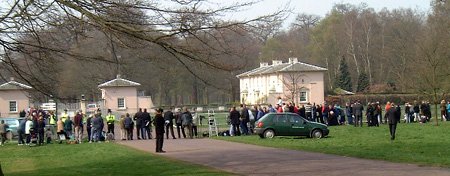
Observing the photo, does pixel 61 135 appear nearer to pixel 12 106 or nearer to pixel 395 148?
pixel 395 148

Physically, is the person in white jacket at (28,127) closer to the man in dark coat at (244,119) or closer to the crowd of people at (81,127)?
the crowd of people at (81,127)

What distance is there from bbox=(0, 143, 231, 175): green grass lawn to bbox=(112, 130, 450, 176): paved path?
3.23 ft

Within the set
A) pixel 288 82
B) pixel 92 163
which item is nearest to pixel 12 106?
pixel 288 82

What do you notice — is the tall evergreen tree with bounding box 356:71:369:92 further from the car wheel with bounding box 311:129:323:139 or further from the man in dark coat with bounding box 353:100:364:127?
the car wheel with bounding box 311:129:323:139

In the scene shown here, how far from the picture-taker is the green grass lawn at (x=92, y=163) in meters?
18.7

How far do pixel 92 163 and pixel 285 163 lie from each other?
20.7 feet

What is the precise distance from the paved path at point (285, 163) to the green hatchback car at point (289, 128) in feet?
20.9

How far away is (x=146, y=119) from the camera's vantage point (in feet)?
122

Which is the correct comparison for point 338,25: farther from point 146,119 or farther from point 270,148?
point 270,148

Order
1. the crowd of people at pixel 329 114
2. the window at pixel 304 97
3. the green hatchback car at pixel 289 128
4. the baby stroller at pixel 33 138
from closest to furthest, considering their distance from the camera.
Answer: the green hatchback car at pixel 289 128, the baby stroller at pixel 33 138, the crowd of people at pixel 329 114, the window at pixel 304 97

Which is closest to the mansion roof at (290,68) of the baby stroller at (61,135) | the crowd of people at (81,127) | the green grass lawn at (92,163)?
the crowd of people at (81,127)

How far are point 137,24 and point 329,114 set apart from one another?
33144 millimetres

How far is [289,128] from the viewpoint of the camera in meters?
33.5

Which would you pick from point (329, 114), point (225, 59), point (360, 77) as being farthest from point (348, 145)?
point (360, 77)
